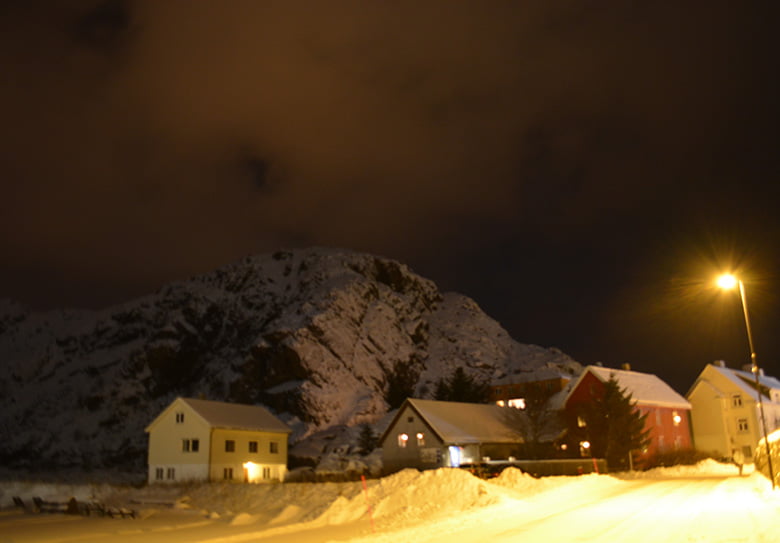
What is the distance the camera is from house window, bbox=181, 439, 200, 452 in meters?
55.8

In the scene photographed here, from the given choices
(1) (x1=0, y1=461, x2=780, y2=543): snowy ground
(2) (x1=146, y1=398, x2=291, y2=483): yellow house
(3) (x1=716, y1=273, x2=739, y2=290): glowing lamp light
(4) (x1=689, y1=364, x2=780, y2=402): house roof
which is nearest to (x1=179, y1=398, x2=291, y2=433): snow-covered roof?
(2) (x1=146, y1=398, x2=291, y2=483): yellow house

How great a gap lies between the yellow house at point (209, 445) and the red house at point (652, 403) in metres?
29.1

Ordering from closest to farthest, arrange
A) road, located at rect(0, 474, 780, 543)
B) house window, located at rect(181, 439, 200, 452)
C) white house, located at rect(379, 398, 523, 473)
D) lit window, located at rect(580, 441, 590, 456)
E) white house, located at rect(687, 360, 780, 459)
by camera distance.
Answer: road, located at rect(0, 474, 780, 543), white house, located at rect(379, 398, 523, 473), lit window, located at rect(580, 441, 590, 456), house window, located at rect(181, 439, 200, 452), white house, located at rect(687, 360, 780, 459)

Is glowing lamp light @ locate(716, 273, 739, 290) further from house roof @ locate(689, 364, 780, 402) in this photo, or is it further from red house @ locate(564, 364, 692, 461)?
house roof @ locate(689, 364, 780, 402)

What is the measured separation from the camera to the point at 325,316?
125 meters

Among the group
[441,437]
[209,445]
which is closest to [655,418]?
[441,437]

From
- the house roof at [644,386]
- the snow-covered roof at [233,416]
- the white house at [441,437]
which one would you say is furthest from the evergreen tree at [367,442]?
the house roof at [644,386]

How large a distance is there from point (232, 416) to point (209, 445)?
490cm

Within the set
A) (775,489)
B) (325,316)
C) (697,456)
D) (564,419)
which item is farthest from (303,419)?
(775,489)

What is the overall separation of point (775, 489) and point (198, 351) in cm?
12879

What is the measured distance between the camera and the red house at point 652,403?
201 ft

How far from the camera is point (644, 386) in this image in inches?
2648

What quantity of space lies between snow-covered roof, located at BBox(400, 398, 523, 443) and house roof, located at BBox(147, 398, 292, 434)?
1456 centimetres

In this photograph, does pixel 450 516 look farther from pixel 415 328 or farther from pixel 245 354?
pixel 415 328
